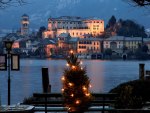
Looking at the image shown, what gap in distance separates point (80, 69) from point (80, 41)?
160990 millimetres

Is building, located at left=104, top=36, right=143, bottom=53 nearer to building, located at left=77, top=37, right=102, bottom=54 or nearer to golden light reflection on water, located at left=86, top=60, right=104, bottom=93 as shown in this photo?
building, located at left=77, top=37, right=102, bottom=54

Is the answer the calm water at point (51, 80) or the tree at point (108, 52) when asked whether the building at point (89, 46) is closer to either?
the tree at point (108, 52)

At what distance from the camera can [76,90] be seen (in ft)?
34.6

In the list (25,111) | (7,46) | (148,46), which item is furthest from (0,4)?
(148,46)

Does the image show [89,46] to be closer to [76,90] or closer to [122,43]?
[122,43]

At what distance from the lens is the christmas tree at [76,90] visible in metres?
10.5

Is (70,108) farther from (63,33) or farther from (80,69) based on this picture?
(63,33)

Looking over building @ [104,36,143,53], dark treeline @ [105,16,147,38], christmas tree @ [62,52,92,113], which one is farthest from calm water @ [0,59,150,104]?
dark treeline @ [105,16,147,38]

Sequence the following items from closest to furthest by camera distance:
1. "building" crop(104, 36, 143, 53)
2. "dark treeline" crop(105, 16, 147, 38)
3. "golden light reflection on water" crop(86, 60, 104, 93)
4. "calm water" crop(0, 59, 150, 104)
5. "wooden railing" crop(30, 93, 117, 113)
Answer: "wooden railing" crop(30, 93, 117, 113) → "calm water" crop(0, 59, 150, 104) → "golden light reflection on water" crop(86, 60, 104, 93) → "building" crop(104, 36, 143, 53) → "dark treeline" crop(105, 16, 147, 38)

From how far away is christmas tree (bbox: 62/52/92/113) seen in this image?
10508 millimetres

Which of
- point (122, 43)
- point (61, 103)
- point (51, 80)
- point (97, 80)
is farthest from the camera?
point (122, 43)

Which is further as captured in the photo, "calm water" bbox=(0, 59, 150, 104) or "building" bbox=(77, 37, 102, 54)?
"building" bbox=(77, 37, 102, 54)

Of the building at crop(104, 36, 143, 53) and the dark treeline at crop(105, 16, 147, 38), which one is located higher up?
the dark treeline at crop(105, 16, 147, 38)

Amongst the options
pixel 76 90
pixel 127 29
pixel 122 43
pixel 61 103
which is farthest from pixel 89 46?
pixel 76 90
